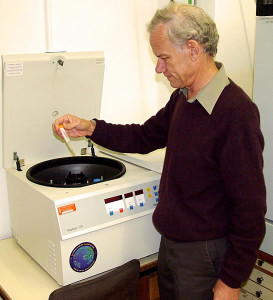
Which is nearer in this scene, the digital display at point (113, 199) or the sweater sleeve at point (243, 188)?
the sweater sleeve at point (243, 188)

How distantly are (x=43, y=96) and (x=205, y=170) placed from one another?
768mm

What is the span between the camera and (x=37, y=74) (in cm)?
162

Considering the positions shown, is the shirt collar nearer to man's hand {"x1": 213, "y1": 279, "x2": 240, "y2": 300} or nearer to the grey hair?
the grey hair

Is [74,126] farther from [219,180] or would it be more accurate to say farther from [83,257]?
[219,180]

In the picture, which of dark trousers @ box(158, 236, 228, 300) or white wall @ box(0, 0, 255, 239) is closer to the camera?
dark trousers @ box(158, 236, 228, 300)

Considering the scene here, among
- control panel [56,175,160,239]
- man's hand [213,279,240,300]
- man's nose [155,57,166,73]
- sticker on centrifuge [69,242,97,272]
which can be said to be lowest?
man's hand [213,279,240,300]

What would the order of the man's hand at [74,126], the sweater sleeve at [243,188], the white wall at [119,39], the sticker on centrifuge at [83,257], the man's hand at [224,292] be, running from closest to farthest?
the sweater sleeve at [243,188] < the man's hand at [224,292] < the sticker on centrifuge at [83,257] < the man's hand at [74,126] < the white wall at [119,39]

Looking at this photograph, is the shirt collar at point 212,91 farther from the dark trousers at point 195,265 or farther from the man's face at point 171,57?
the dark trousers at point 195,265

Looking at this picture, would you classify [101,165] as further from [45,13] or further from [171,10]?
[171,10]

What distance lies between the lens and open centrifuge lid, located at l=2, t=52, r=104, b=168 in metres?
1.58

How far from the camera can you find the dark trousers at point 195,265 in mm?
1350

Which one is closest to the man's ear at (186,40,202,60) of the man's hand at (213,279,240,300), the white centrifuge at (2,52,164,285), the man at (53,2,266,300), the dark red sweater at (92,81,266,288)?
the man at (53,2,266,300)

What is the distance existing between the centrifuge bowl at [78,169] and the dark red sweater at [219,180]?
420mm

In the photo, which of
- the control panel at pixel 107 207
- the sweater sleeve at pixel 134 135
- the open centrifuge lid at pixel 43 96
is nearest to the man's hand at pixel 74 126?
the sweater sleeve at pixel 134 135
